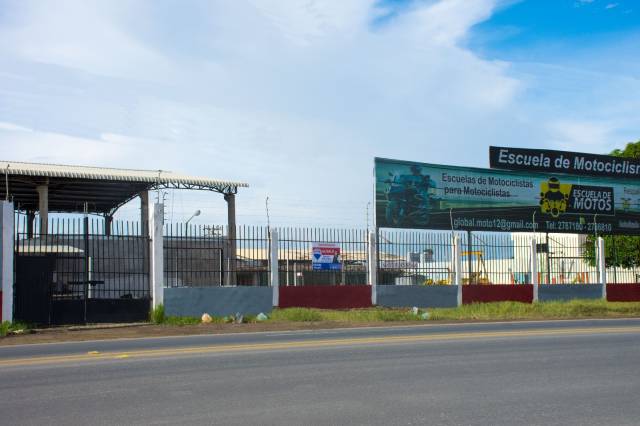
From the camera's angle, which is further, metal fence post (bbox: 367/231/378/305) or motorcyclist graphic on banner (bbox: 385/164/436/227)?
motorcyclist graphic on banner (bbox: 385/164/436/227)

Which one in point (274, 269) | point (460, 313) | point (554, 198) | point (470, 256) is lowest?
point (460, 313)

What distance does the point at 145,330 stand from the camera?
18.3 m

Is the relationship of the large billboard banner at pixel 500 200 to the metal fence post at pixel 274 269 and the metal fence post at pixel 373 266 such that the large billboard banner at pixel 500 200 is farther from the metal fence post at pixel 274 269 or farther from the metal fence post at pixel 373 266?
the metal fence post at pixel 274 269

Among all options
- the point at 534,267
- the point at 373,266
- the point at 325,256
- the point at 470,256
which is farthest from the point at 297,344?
the point at 534,267

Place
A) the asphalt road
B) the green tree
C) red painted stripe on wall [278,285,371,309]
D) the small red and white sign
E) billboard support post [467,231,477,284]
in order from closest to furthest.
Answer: the asphalt road < red painted stripe on wall [278,285,371,309] < the small red and white sign < billboard support post [467,231,477,284] < the green tree

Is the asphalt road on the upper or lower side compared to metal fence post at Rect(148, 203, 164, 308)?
lower

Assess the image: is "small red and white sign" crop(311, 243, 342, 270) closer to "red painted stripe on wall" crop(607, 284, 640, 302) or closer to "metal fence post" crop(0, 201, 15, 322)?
"metal fence post" crop(0, 201, 15, 322)

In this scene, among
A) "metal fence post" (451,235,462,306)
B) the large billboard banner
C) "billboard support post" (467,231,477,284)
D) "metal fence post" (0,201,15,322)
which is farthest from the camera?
the large billboard banner

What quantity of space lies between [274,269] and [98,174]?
10497mm

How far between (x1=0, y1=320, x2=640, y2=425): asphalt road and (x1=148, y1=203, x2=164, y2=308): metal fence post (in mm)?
5553

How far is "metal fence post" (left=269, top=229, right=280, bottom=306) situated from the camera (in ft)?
74.8

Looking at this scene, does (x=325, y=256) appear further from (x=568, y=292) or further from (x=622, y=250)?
(x=622, y=250)

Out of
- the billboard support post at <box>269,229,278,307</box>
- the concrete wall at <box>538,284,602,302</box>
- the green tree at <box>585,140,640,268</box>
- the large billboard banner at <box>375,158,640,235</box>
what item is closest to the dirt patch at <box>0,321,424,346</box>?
the billboard support post at <box>269,229,278,307</box>

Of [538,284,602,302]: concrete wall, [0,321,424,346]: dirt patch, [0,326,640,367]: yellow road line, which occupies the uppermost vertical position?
[538,284,602,302]: concrete wall
